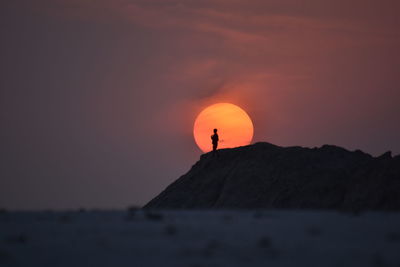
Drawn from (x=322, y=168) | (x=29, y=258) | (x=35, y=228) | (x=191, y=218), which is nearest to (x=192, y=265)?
(x=29, y=258)

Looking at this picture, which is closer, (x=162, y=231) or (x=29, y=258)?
(x=29, y=258)

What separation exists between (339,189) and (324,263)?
29246 mm

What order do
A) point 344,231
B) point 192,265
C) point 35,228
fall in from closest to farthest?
point 192,265 < point 344,231 < point 35,228

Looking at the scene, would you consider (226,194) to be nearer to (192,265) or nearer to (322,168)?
(322,168)

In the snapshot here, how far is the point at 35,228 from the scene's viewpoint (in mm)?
19969

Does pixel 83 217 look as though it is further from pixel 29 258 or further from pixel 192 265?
pixel 192 265

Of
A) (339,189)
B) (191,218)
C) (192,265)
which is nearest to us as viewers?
(192,265)

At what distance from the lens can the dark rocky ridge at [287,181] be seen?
40969mm

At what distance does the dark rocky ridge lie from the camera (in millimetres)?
40969

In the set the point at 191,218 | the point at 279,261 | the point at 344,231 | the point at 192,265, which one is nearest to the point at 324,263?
the point at 279,261

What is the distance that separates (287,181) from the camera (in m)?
45.2

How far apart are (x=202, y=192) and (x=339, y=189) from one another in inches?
441

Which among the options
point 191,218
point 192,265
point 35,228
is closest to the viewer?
point 192,265

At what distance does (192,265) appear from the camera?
13.9 m
